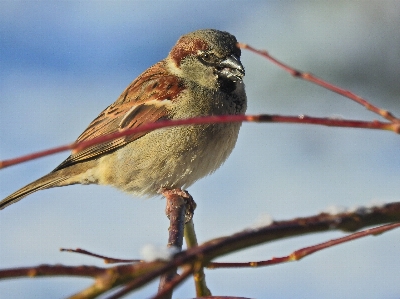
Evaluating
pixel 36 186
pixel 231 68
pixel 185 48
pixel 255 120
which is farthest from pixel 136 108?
Answer: pixel 255 120

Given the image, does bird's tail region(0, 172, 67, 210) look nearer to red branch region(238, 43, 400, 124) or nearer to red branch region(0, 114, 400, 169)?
red branch region(238, 43, 400, 124)

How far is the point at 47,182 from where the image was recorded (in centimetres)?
389

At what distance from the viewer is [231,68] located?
346cm

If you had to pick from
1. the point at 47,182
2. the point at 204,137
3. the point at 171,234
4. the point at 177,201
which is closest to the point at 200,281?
the point at 171,234

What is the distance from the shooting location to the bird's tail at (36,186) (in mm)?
3834

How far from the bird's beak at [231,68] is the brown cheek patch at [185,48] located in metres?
0.18

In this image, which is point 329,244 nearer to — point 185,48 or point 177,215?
point 177,215

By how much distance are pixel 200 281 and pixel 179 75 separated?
2189 millimetres

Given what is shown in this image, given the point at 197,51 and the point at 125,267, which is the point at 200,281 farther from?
the point at 197,51

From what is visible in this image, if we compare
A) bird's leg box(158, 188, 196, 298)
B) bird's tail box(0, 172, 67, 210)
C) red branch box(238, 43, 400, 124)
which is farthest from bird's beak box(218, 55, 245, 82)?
red branch box(238, 43, 400, 124)

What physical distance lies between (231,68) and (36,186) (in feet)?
4.99

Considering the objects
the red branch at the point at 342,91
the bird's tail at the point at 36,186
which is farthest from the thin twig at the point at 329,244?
the bird's tail at the point at 36,186

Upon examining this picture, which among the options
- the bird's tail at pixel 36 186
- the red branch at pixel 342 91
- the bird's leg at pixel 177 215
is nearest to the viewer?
the red branch at pixel 342 91

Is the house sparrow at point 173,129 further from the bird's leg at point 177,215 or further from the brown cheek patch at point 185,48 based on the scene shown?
the bird's leg at point 177,215
